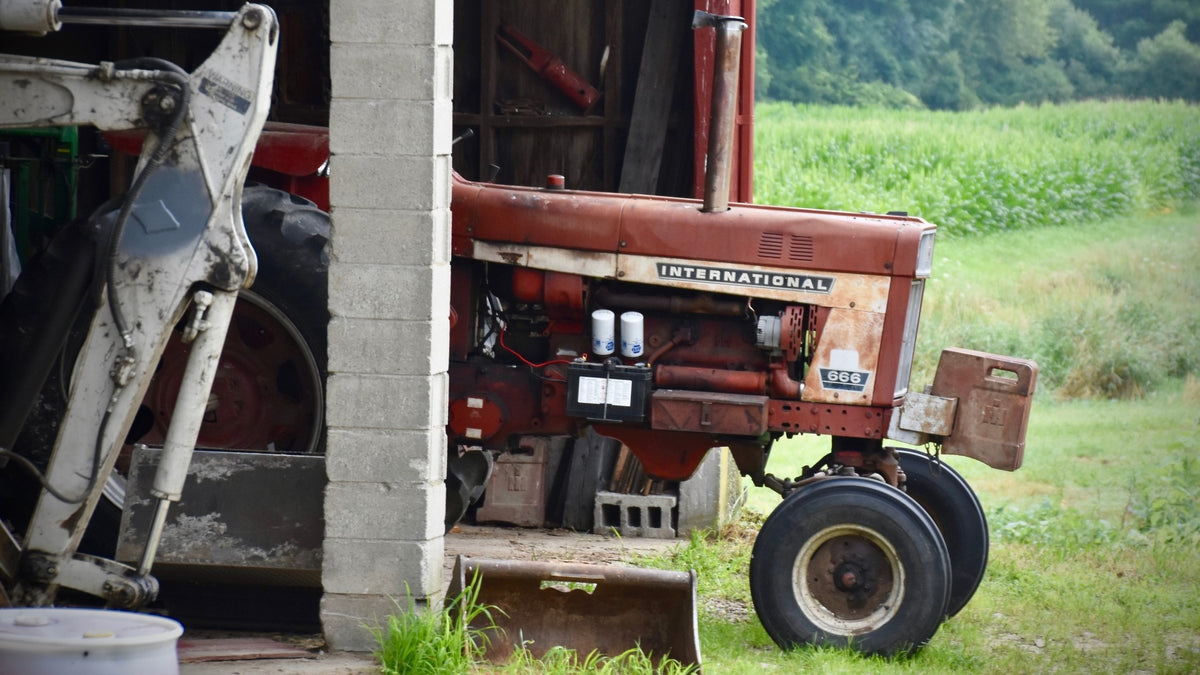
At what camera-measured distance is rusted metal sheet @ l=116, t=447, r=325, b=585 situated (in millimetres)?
A: 5406

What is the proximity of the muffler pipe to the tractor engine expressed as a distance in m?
0.11

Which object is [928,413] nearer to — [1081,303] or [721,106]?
[721,106]

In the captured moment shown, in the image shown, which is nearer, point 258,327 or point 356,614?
point 356,614

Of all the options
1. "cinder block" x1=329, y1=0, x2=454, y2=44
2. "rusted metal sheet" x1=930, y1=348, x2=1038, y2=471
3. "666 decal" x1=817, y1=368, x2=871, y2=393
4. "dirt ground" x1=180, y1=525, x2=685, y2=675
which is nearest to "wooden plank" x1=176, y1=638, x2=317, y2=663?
"dirt ground" x1=180, y1=525, x2=685, y2=675

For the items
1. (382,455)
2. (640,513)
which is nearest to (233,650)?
(382,455)

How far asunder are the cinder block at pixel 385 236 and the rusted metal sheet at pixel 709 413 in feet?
4.26

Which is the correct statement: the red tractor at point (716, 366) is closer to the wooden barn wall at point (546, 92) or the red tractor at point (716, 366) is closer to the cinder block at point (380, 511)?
the cinder block at point (380, 511)

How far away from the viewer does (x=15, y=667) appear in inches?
146

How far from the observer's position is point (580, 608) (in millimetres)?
5656

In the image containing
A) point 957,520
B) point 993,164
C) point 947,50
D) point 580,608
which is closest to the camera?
point 580,608

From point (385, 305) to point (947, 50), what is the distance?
21068mm

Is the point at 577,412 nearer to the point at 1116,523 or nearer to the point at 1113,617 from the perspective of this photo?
the point at 1113,617

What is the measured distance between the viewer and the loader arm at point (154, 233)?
4789 millimetres

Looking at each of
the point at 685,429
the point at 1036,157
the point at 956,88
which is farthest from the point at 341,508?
the point at 956,88
